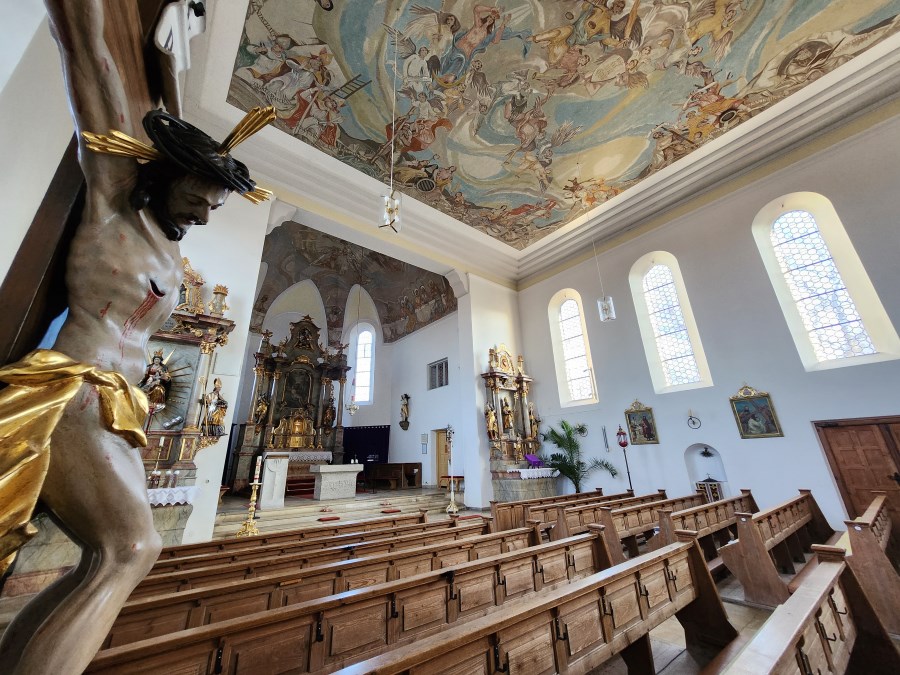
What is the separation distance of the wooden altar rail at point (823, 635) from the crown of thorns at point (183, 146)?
1.96 m

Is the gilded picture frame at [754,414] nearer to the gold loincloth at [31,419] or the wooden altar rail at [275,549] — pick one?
the wooden altar rail at [275,549]

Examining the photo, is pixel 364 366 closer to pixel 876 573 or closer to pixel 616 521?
pixel 616 521

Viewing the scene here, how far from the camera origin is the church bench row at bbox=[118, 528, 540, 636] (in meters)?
1.70

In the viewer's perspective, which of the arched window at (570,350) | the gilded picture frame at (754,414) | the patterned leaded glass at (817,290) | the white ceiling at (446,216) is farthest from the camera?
the arched window at (570,350)

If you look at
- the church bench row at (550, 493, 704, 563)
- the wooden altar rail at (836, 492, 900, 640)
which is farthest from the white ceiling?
the wooden altar rail at (836, 492, 900, 640)

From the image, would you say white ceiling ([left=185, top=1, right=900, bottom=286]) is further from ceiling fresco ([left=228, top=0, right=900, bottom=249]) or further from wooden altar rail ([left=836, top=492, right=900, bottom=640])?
wooden altar rail ([left=836, top=492, right=900, bottom=640])

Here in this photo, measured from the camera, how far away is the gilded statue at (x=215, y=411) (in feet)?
15.4

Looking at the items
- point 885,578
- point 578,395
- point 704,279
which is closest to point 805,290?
point 704,279

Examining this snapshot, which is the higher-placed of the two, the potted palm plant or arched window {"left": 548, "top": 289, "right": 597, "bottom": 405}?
arched window {"left": 548, "top": 289, "right": 597, "bottom": 405}

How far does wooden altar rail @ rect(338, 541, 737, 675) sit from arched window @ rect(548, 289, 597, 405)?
21.4ft

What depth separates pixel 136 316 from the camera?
829mm

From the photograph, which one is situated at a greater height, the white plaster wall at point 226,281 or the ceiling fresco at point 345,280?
the ceiling fresco at point 345,280

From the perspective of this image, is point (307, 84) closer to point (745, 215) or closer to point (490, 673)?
point (490, 673)

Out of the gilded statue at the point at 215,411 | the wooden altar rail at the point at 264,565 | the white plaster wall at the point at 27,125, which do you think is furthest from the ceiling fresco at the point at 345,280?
the white plaster wall at the point at 27,125
